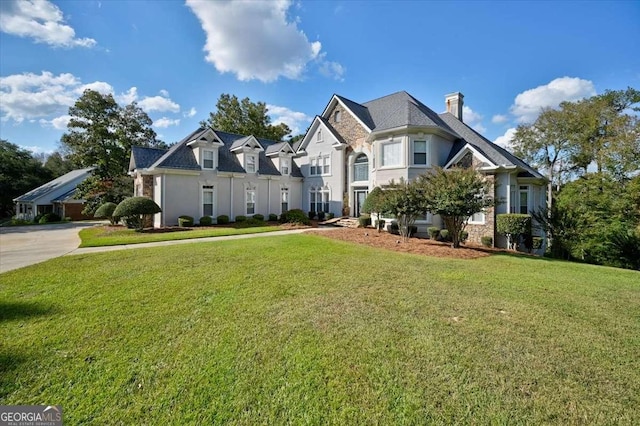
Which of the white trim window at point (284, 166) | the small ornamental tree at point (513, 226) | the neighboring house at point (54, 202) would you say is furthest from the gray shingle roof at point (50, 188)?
the small ornamental tree at point (513, 226)

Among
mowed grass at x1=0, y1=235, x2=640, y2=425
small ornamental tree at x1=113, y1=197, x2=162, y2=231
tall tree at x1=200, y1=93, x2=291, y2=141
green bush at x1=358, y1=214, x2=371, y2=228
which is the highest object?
tall tree at x1=200, y1=93, x2=291, y2=141

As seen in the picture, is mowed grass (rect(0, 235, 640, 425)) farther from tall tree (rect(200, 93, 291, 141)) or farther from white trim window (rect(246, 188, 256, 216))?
tall tree (rect(200, 93, 291, 141))

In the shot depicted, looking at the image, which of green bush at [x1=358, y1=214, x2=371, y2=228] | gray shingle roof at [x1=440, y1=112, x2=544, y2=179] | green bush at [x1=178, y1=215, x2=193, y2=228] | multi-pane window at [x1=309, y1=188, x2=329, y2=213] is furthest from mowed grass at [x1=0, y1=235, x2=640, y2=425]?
multi-pane window at [x1=309, y1=188, x2=329, y2=213]

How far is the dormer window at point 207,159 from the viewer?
2008cm

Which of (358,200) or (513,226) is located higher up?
(358,200)

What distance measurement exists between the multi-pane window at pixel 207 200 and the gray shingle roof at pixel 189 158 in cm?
165

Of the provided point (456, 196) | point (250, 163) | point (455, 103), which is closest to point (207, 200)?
point (250, 163)

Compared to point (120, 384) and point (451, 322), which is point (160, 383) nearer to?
point (120, 384)

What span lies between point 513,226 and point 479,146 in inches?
228

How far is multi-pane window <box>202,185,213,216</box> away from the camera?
795 inches

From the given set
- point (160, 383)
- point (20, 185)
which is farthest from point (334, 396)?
point (20, 185)

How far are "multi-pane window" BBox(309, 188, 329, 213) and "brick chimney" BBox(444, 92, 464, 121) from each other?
1272 centimetres

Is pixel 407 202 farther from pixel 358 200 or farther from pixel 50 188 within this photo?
pixel 50 188

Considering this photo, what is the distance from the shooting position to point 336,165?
23.0m
